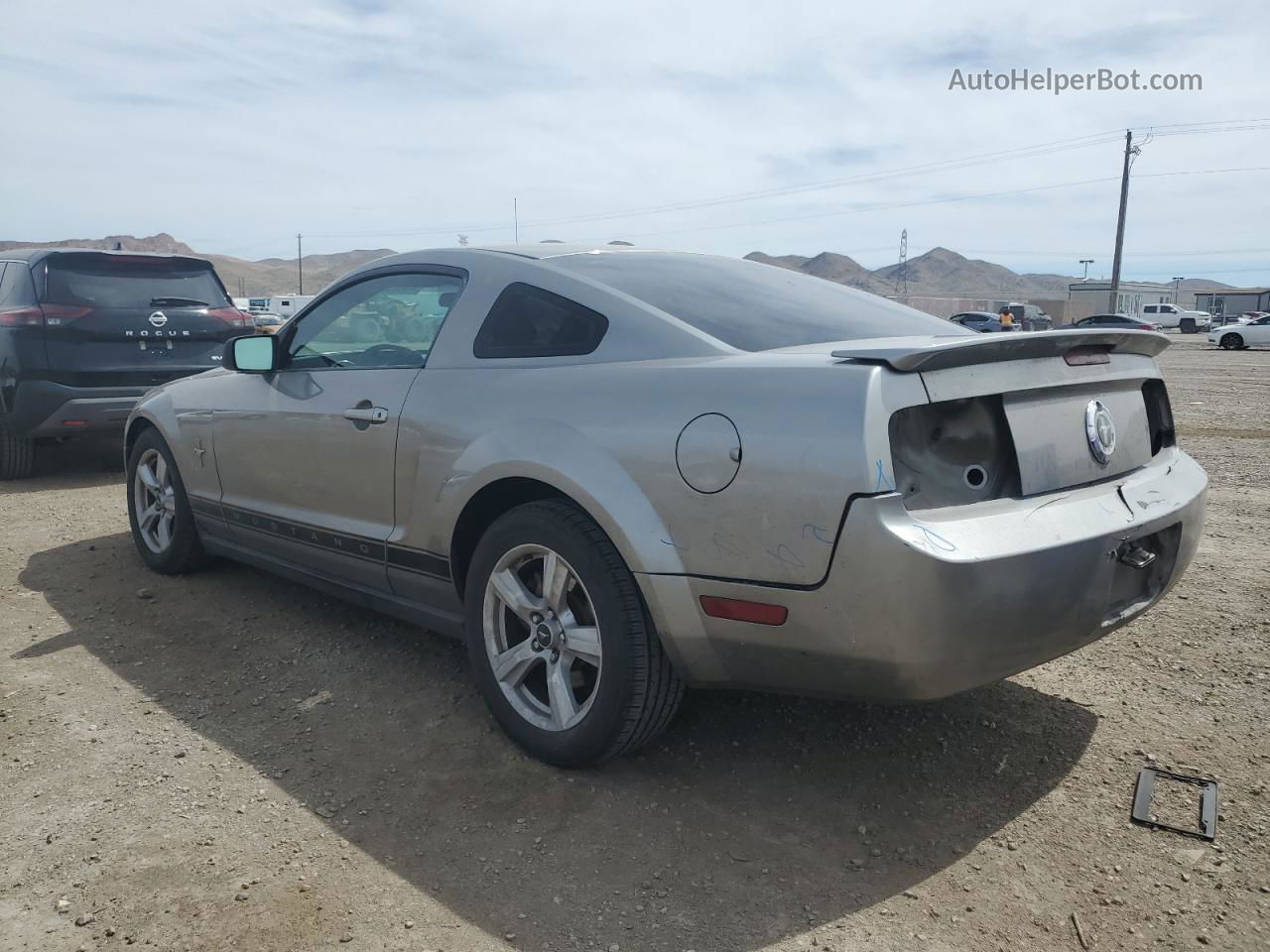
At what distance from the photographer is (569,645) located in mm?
2898

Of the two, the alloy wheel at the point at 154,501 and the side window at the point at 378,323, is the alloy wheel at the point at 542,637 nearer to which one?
the side window at the point at 378,323

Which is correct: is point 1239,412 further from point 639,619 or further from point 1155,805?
point 639,619

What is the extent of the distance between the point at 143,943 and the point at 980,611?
78.8 inches

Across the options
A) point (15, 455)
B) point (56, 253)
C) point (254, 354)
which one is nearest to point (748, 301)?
point (254, 354)

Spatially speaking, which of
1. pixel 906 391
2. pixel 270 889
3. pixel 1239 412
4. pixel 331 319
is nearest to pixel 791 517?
pixel 906 391

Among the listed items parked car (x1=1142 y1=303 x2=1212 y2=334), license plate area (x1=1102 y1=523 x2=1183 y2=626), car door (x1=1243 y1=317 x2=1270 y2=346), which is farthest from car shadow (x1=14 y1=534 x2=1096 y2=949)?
parked car (x1=1142 y1=303 x2=1212 y2=334)

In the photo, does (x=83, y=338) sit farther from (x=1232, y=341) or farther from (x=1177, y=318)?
(x=1177, y=318)

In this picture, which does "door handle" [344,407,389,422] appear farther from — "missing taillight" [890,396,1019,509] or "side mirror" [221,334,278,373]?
"missing taillight" [890,396,1019,509]

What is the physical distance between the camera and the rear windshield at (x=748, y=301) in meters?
2.97

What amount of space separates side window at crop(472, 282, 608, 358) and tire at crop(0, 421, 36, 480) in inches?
226

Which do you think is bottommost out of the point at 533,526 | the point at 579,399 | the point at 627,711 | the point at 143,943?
the point at 143,943

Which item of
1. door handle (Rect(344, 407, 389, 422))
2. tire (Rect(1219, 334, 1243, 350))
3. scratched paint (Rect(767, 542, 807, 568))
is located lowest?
tire (Rect(1219, 334, 1243, 350))

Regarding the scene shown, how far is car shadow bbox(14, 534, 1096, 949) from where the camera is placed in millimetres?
2393

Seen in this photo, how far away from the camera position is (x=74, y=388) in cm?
728
